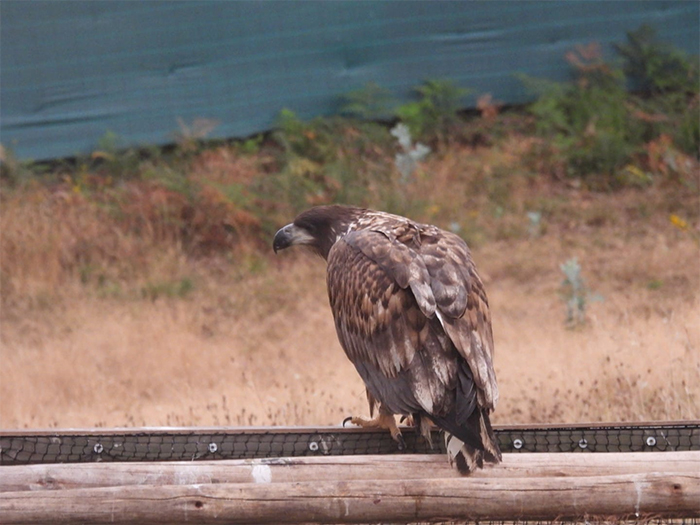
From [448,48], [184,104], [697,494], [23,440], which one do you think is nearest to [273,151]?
[184,104]

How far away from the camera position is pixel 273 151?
12.5 meters

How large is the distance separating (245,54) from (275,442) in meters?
8.48

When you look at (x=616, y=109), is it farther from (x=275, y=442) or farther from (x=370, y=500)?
(x=370, y=500)

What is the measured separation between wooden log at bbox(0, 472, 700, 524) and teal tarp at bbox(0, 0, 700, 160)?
907 centimetres

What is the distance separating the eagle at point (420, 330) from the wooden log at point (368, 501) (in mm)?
229

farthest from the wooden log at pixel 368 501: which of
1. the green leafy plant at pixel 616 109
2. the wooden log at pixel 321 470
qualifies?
the green leafy plant at pixel 616 109

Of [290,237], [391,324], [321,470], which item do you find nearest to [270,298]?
[290,237]

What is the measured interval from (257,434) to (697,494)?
2.12 m

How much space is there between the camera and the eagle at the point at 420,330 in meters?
4.19

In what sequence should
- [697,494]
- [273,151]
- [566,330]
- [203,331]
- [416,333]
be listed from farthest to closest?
[273,151]
[203,331]
[566,330]
[416,333]
[697,494]

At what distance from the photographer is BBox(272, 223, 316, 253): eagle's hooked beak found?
18.8 ft

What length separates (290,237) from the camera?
5.76 meters

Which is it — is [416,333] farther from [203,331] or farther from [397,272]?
[203,331]

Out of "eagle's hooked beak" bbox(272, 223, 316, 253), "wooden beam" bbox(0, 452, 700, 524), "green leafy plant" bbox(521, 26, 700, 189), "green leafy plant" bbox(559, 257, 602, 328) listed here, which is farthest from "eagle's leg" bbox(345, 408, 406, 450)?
"green leafy plant" bbox(521, 26, 700, 189)
